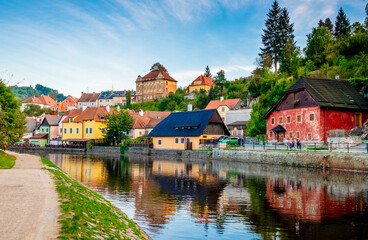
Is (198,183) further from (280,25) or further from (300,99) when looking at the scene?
(280,25)

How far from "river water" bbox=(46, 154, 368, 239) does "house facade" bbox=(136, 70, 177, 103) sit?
99.1 metres

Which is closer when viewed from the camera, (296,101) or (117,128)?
(296,101)

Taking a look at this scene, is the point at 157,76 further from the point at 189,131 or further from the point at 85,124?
the point at 189,131

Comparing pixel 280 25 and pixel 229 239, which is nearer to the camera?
pixel 229 239

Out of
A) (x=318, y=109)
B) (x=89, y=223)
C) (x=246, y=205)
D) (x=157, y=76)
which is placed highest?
(x=157, y=76)

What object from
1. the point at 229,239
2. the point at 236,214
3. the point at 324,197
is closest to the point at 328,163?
the point at 324,197

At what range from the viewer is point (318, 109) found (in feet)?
127

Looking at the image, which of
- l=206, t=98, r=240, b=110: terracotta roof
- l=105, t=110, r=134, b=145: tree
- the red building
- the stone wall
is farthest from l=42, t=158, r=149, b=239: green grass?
l=206, t=98, r=240, b=110: terracotta roof

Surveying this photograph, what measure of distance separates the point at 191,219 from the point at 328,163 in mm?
19885

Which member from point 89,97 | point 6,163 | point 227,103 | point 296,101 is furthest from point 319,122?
point 89,97

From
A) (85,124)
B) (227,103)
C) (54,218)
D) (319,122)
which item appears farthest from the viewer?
(227,103)

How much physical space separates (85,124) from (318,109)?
5446cm

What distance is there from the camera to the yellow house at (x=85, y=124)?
7556cm

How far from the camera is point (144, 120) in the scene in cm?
7531
